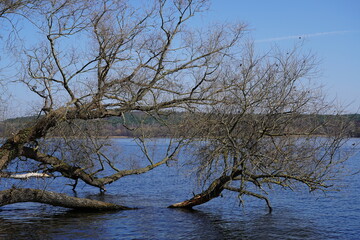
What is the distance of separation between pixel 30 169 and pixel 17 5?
651 cm

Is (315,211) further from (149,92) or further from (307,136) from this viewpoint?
(149,92)

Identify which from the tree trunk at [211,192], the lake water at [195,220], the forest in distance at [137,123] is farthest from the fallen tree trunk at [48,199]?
the tree trunk at [211,192]

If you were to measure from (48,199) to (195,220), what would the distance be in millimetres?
5658

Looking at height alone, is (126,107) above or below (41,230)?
above

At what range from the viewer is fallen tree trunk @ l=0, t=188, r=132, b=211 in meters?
15.5

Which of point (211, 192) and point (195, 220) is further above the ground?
point (211, 192)

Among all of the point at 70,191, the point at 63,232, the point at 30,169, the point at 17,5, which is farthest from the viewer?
the point at 70,191

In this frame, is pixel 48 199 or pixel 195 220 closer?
pixel 48 199

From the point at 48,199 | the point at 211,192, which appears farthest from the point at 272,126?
the point at 48,199

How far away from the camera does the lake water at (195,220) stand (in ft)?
47.4

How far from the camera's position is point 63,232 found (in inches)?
570

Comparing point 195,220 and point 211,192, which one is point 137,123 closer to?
point 211,192

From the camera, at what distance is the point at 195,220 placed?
54.4 ft

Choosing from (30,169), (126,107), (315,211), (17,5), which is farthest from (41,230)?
(315,211)
